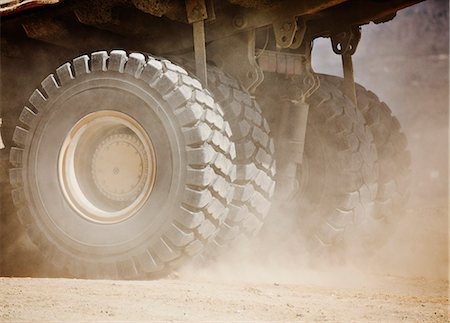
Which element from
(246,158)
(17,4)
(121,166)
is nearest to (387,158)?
(246,158)

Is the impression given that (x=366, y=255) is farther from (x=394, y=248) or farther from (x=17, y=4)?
(x=17, y=4)

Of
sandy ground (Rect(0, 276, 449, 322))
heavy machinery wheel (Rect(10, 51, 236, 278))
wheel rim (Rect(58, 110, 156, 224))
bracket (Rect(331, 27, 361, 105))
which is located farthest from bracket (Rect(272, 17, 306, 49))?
sandy ground (Rect(0, 276, 449, 322))

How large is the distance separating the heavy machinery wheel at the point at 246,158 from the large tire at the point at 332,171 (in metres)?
0.66

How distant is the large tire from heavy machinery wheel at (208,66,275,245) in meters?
0.66

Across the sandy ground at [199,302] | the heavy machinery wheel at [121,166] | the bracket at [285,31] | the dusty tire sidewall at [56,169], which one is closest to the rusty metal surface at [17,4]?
the heavy machinery wheel at [121,166]

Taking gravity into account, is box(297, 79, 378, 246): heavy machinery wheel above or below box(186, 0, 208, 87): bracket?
below

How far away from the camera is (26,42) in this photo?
15.6 feet

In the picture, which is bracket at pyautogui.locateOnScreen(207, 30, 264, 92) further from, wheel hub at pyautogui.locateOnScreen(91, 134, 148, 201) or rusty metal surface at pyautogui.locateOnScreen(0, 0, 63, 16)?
rusty metal surface at pyautogui.locateOnScreen(0, 0, 63, 16)

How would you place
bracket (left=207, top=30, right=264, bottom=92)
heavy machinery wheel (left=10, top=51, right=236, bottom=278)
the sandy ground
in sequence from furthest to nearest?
bracket (left=207, top=30, right=264, bottom=92) < heavy machinery wheel (left=10, top=51, right=236, bottom=278) < the sandy ground

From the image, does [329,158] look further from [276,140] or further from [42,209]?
[42,209]

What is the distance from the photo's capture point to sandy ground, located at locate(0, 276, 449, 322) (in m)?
2.55

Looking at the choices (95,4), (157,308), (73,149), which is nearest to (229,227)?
(73,149)

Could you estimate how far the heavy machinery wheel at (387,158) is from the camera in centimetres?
523

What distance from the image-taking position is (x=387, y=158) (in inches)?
210
